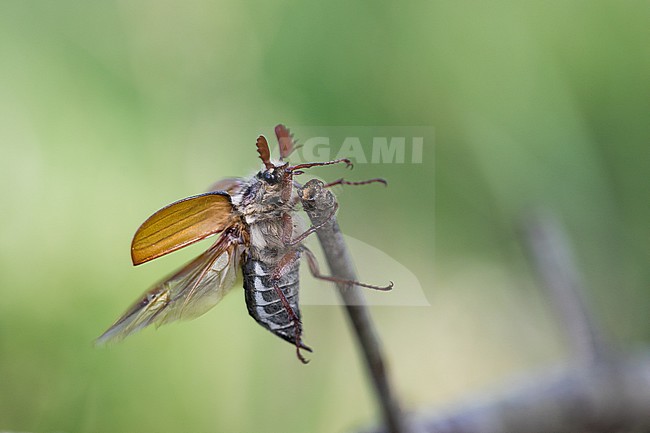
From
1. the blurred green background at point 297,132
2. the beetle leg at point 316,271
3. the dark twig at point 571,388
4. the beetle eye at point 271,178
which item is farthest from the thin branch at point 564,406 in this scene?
the blurred green background at point 297,132

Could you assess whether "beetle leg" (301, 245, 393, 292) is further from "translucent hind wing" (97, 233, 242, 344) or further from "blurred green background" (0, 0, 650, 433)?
"blurred green background" (0, 0, 650, 433)

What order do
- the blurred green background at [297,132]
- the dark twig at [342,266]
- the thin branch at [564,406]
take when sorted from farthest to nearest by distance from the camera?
the blurred green background at [297,132], the thin branch at [564,406], the dark twig at [342,266]

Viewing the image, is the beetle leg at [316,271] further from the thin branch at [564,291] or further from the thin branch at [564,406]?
the thin branch at [564,291]

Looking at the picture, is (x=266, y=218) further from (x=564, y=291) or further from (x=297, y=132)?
(x=297, y=132)

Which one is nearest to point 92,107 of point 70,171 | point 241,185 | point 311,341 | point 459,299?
point 70,171

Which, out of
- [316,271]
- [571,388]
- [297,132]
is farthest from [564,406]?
[297,132]

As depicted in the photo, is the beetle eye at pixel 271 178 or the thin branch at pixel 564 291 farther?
the thin branch at pixel 564 291

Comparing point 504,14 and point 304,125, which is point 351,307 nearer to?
point 304,125
